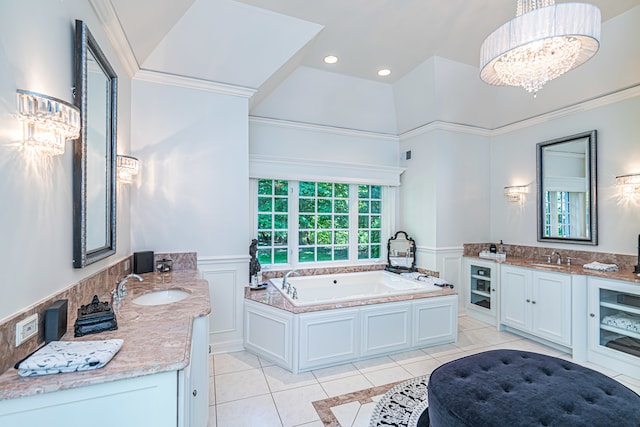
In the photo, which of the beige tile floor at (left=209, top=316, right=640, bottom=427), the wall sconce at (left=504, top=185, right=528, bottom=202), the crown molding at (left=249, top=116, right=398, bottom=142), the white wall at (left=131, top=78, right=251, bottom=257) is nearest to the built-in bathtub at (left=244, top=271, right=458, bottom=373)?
the beige tile floor at (left=209, top=316, right=640, bottom=427)

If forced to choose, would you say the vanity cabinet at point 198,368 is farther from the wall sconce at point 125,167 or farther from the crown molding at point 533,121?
the crown molding at point 533,121

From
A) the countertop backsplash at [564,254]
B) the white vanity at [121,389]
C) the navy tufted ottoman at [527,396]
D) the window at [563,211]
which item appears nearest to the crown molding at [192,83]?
the white vanity at [121,389]

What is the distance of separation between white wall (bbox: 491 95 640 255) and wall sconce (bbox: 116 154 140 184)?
191 inches

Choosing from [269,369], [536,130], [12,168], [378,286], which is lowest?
[269,369]

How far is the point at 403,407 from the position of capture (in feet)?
7.54

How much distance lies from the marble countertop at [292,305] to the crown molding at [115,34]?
2.47 meters

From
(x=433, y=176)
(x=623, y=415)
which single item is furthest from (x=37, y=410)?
(x=433, y=176)

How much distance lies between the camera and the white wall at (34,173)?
111cm

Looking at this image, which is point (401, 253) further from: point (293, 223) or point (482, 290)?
point (293, 223)

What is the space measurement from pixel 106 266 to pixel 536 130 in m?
5.23

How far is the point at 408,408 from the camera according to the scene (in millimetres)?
2287

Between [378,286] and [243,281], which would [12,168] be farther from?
[378,286]

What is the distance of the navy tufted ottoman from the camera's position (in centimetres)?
137

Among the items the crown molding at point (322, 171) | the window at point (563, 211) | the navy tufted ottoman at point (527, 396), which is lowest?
the navy tufted ottoman at point (527, 396)
